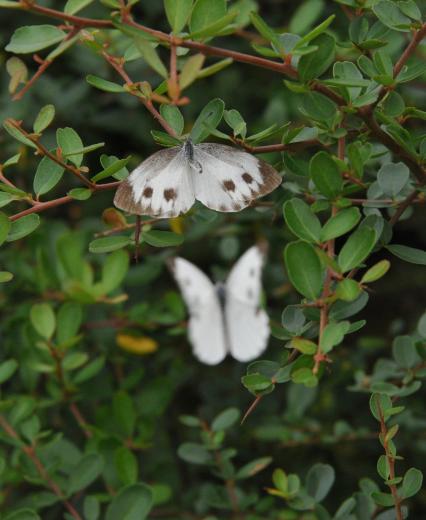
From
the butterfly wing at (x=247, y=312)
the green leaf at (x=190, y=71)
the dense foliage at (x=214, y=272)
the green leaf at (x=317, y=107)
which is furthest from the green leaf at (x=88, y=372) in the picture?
the green leaf at (x=190, y=71)

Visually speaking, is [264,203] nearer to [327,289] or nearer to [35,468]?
[327,289]

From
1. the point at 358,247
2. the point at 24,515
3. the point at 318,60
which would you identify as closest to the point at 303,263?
the point at 358,247

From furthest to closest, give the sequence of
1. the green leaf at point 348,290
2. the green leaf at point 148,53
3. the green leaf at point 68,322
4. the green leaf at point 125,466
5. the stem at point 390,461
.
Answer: the green leaf at point 68,322
the green leaf at point 125,466
the stem at point 390,461
the green leaf at point 348,290
the green leaf at point 148,53

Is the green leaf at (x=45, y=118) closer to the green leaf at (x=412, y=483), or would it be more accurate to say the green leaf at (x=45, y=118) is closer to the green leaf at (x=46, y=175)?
the green leaf at (x=46, y=175)

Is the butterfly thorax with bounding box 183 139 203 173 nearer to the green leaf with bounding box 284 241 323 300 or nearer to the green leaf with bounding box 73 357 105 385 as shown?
the green leaf with bounding box 284 241 323 300

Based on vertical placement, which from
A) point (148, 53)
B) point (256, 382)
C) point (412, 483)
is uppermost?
point (148, 53)

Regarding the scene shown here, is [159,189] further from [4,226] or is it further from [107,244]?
[4,226]

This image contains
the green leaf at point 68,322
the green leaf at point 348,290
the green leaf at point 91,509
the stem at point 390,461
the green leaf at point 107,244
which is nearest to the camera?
the green leaf at point 348,290

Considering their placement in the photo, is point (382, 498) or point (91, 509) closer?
point (382, 498)

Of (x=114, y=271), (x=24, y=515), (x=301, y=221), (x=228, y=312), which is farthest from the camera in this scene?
(x=114, y=271)
